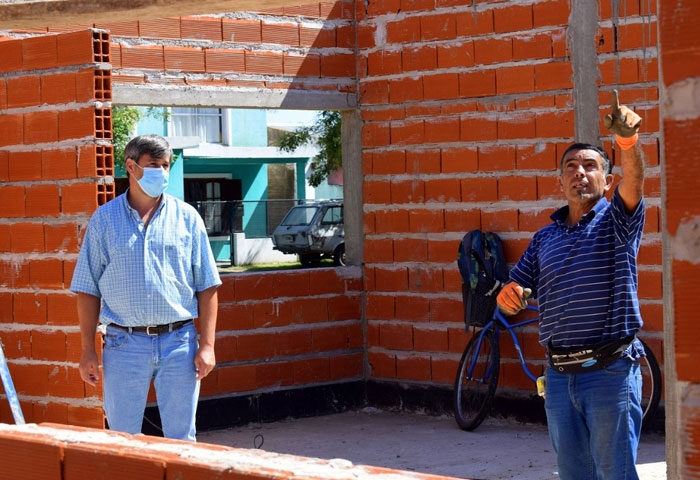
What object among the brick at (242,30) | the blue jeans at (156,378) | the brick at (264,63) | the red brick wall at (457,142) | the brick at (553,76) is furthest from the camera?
the brick at (264,63)

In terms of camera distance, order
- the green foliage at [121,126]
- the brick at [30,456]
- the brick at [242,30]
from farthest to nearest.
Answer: the green foliage at [121,126]
the brick at [242,30]
the brick at [30,456]

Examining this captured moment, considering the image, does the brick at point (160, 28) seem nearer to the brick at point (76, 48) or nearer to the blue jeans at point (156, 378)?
the brick at point (76, 48)

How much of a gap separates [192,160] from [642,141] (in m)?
26.0

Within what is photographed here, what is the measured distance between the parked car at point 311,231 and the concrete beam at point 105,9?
783 inches

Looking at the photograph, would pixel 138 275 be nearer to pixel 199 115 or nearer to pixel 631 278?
pixel 631 278

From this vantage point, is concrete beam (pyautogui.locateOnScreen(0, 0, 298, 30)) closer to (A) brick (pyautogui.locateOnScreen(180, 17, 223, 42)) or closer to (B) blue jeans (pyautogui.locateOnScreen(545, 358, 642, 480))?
(B) blue jeans (pyautogui.locateOnScreen(545, 358, 642, 480))

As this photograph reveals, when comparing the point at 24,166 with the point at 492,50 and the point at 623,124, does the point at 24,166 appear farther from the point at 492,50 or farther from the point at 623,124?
the point at 623,124

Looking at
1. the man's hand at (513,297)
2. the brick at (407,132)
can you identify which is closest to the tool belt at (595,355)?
the man's hand at (513,297)

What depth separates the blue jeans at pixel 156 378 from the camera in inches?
214

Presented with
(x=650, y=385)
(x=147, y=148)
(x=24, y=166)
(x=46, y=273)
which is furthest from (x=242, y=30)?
(x=650, y=385)

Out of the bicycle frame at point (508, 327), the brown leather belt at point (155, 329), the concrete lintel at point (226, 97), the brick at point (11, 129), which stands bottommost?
the bicycle frame at point (508, 327)

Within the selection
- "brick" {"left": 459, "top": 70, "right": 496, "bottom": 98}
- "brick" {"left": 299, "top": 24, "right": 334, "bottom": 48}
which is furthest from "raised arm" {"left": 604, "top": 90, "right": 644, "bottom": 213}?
"brick" {"left": 299, "top": 24, "right": 334, "bottom": 48}

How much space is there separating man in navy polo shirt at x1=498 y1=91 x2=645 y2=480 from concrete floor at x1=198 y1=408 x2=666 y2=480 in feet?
8.26

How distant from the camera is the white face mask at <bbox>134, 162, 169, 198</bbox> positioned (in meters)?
5.56
